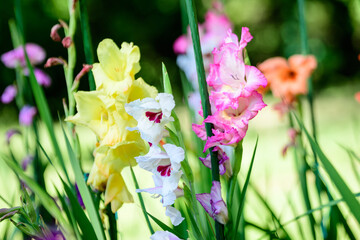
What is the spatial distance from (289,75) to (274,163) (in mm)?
1766

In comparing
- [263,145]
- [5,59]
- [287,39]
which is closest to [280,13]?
[287,39]

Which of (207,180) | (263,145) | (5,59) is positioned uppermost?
(5,59)

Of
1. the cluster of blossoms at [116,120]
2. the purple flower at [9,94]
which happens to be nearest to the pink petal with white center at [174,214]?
the cluster of blossoms at [116,120]

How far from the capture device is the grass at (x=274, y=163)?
112 centimetres

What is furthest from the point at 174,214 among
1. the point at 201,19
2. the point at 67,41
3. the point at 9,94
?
the point at 201,19

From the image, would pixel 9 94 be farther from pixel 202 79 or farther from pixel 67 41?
pixel 202 79

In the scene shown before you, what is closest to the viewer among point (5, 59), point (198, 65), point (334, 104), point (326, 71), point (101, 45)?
point (198, 65)

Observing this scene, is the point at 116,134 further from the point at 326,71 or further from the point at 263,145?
the point at 326,71

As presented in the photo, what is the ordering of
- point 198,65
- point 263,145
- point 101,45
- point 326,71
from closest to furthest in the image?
point 198,65, point 101,45, point 263,145, point 326,71

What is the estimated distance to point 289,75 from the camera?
119 cm

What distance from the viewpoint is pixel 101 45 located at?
0.46 meters

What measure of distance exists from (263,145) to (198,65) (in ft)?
10.8

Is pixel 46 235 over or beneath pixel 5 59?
beneath

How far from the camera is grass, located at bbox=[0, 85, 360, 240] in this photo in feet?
3.67
